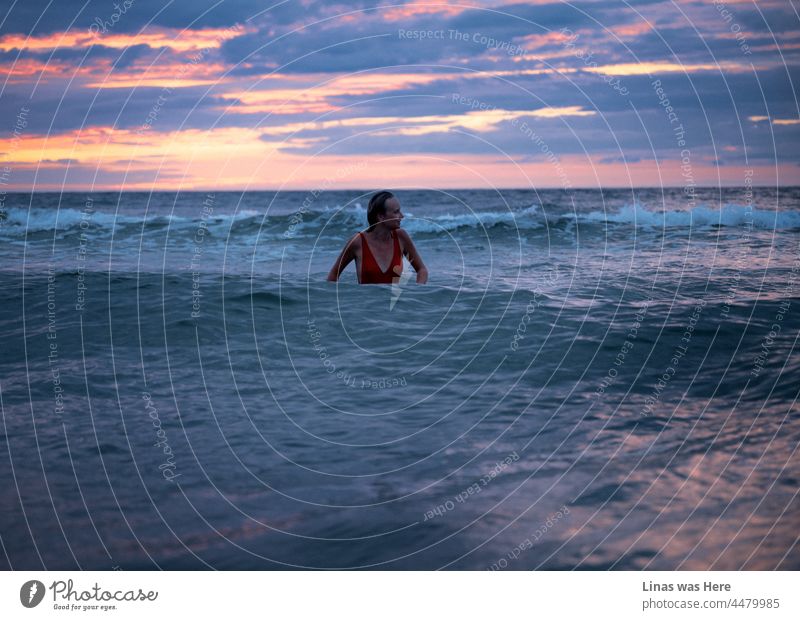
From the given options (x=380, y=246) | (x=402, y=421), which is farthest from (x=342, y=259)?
(x=402, y=421)

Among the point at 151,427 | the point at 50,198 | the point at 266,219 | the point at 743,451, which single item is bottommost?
the point at 743,451

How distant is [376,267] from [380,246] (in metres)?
0.61

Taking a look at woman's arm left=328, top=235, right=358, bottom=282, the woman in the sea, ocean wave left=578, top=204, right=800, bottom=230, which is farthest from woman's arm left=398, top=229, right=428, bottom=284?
ocean wave left=578, top=204, right=800, bottom=230

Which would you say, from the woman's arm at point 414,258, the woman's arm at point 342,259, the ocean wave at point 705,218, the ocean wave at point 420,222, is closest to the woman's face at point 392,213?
the woman's arm at point 342,259

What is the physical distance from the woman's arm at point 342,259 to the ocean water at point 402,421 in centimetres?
114

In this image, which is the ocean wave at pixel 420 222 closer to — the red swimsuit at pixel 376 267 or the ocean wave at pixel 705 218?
the ocean wave at pixel 705 218

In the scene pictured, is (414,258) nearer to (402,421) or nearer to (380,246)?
(380,246)

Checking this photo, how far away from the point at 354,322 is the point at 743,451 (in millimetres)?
6602

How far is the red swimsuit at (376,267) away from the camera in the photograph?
9.63 m

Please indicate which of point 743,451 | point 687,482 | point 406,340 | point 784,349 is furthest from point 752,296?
point 687,482

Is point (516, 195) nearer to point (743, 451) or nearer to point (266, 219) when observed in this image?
point (266, 219)

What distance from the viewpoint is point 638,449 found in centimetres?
617

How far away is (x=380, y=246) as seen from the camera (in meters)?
9.73

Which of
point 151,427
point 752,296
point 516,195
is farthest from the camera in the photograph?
point 516,195
